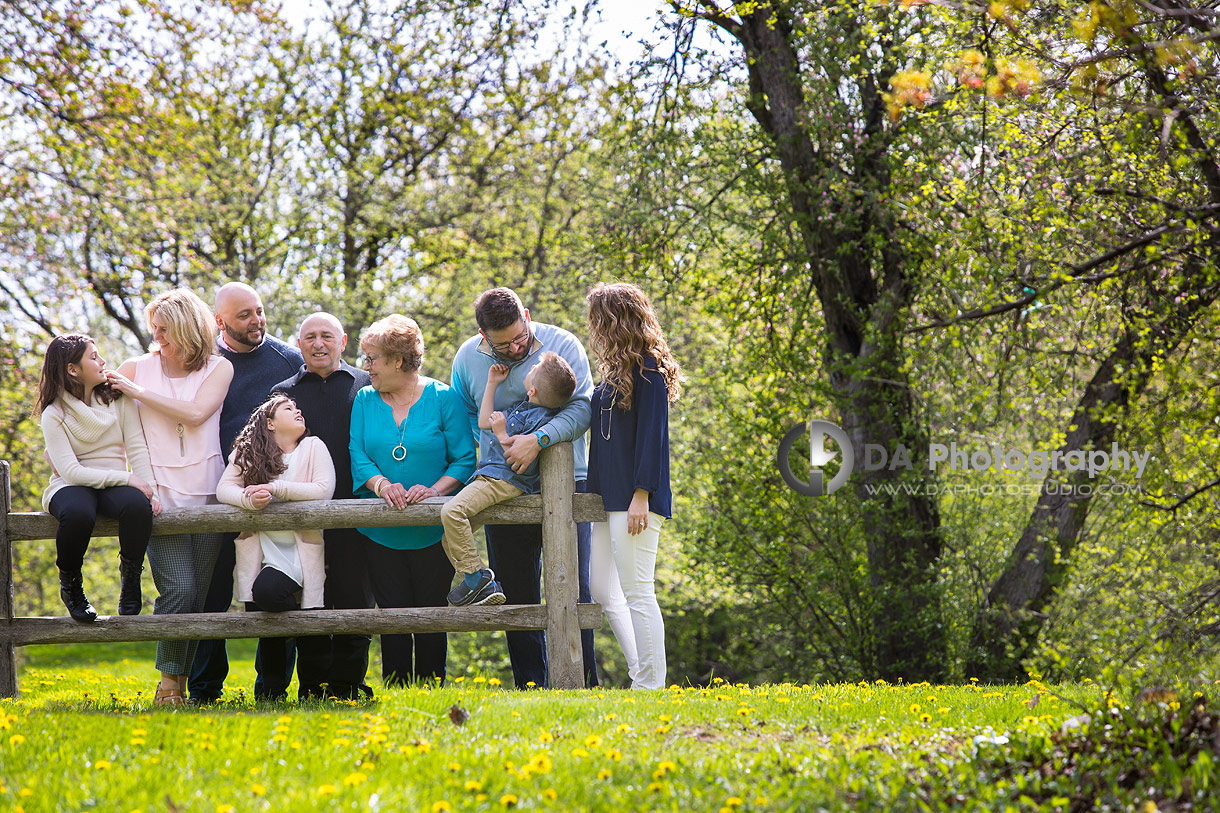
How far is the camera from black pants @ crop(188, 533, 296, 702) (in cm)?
534

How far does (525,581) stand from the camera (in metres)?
5.66

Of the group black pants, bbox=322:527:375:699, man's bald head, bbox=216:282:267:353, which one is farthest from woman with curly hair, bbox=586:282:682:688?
man's bald head, bbox=216:282:267:353

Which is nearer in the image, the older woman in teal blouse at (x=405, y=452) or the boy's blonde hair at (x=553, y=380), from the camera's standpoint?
the boy's blonde hair at (x=553, y=380)

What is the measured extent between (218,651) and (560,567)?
1.94 m

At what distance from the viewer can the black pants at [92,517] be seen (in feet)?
15.6

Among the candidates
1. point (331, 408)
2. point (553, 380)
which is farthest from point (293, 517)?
point (553, 380)

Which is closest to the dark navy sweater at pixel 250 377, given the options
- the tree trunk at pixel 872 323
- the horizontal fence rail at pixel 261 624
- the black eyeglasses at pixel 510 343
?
the horizontal fence rail at pixel 261 624

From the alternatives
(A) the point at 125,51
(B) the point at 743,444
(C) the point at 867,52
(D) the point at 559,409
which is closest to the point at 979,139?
(C) the point at 867,52

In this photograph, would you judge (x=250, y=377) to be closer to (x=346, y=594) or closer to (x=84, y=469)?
(x=84, y=469)

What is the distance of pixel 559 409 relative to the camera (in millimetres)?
5285

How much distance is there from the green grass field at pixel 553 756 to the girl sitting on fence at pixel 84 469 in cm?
67

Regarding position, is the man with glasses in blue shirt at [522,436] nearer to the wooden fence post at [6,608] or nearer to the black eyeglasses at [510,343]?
the black eyeglasses at [510,343]

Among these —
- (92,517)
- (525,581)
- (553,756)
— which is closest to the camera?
(553,756)

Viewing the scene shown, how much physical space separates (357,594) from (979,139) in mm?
6046
